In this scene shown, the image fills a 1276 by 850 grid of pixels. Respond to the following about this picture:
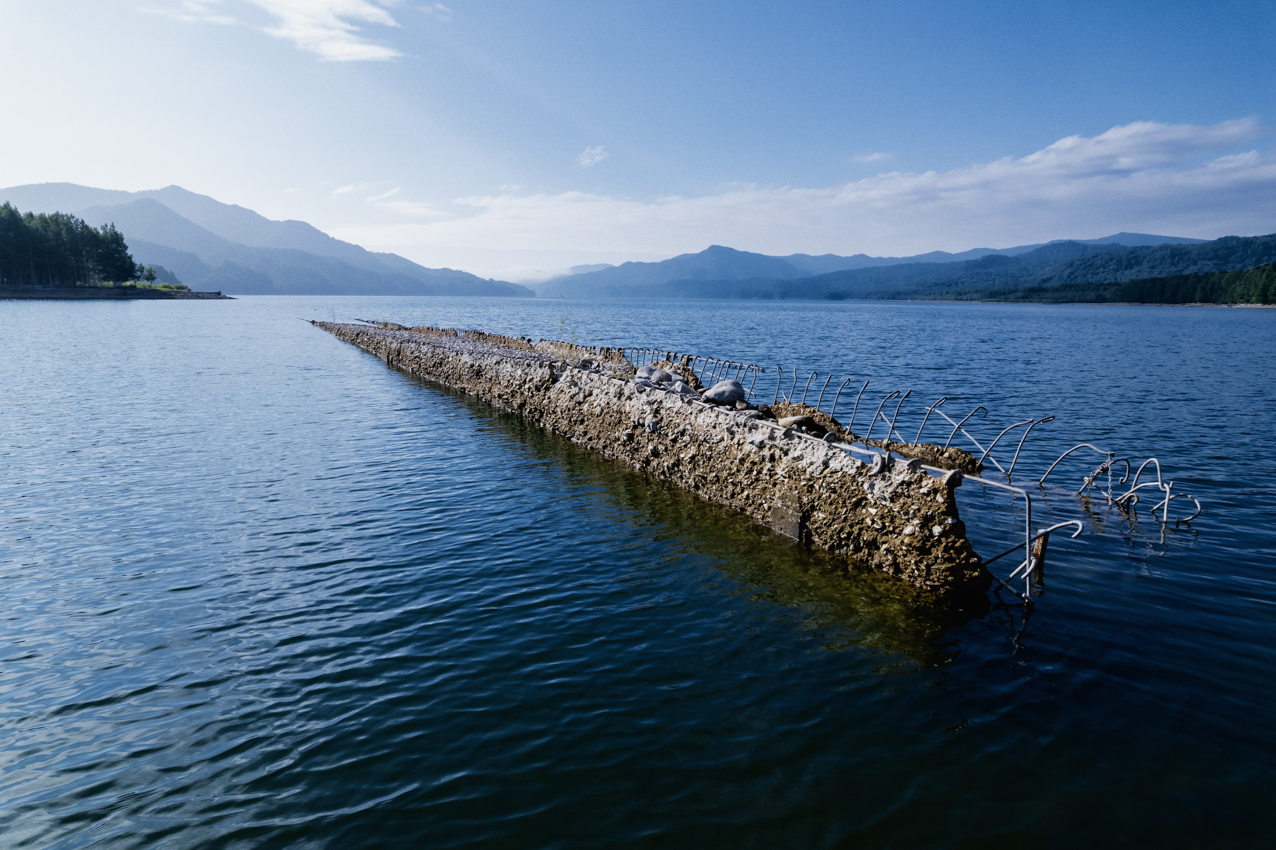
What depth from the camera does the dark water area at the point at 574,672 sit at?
20.9 feet

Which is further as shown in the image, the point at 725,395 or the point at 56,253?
the point at 56,253

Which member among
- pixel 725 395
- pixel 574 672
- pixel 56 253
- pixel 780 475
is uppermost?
pixel 56 253

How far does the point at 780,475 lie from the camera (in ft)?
49.2

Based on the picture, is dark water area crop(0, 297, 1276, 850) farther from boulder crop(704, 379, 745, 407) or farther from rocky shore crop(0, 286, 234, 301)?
rocky shore crop(0, 286, 234, 301)

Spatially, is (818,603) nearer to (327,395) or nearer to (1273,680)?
(1273,680)

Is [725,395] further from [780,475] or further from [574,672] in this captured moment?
[574,672]

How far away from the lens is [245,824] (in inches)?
241

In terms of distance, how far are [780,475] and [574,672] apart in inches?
315

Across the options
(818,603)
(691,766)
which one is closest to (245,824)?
(691,766)

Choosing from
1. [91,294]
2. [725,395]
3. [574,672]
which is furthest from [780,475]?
[91,294]

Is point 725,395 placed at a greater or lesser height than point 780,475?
greater

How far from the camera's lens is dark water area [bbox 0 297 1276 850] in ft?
20.9

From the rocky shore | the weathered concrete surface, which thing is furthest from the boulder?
the rocky shore

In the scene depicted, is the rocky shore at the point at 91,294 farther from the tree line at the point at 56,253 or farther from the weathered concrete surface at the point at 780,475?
the weathered concrete surface at the point at 780,475
